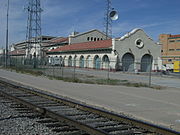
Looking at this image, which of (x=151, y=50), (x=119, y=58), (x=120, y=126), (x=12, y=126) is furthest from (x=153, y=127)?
(x=151, y=50)

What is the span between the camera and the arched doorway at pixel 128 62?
149 feet

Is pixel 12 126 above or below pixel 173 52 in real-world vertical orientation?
below

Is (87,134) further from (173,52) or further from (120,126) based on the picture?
(173,52)

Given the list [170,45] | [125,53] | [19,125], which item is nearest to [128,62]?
[125,53]

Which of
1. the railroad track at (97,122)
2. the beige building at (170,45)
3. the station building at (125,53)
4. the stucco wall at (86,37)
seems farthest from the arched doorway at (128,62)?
the beige building at (170,45)

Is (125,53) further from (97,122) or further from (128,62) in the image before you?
(97,122)

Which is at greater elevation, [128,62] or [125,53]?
[125,53]

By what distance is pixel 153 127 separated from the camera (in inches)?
245

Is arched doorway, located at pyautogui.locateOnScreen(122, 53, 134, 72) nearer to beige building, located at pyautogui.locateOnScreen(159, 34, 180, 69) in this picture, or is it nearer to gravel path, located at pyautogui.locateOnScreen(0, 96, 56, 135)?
gravel path, located at pyautogui.locateOnScreen(0, 96, 56, 135)

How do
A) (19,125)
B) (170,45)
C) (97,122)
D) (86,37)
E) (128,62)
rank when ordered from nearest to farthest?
1. (19,125)
2. (97,122)
3. (128,62)
4. (86,37)
5. (170,45)

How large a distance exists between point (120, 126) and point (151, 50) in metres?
47.9

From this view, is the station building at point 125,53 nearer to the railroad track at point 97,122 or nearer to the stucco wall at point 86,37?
the stucco wall at point 86,37

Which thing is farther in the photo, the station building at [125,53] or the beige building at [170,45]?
the beige building at [170,45]

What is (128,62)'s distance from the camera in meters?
46.9
